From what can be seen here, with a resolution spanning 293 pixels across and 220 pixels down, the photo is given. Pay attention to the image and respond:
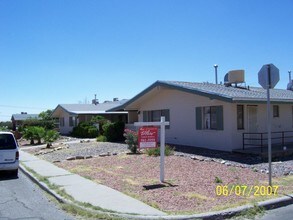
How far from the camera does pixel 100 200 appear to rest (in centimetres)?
821

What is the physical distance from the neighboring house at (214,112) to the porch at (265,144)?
175 mm

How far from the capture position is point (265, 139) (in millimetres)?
18641

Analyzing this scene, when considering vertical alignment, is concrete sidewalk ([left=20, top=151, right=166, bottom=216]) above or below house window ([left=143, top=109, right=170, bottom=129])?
below

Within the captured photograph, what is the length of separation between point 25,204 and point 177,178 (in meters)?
4.48

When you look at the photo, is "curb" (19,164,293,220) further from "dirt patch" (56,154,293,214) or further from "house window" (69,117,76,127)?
"house window" (69,117,76,127)

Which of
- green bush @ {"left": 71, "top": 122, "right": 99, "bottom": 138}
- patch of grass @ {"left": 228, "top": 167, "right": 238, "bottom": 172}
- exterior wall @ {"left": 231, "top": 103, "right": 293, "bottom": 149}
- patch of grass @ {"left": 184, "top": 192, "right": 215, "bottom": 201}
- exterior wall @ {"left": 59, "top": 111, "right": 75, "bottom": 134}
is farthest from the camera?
exterior wall @ {"left": 59, "top": 111, "right": 75, "bottom": 134}

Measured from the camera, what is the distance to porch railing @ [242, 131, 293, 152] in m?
17.8

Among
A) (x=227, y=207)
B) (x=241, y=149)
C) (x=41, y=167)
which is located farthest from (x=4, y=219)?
(x=241, y=149)

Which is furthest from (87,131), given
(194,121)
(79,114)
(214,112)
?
(214,112)

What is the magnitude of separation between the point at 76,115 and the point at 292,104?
25.3 m

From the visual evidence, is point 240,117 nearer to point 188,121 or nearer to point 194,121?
point 194,121

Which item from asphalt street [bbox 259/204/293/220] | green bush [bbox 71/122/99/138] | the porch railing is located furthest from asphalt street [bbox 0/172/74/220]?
green bush [bbox 71/122/99/138]

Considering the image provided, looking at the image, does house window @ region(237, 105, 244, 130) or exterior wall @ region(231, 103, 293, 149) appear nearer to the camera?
exterior wall @ region(231, 103, 293, 149)

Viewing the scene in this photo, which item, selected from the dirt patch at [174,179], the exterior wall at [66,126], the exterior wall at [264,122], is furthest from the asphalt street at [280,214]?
the exterior wall at [66,126]
